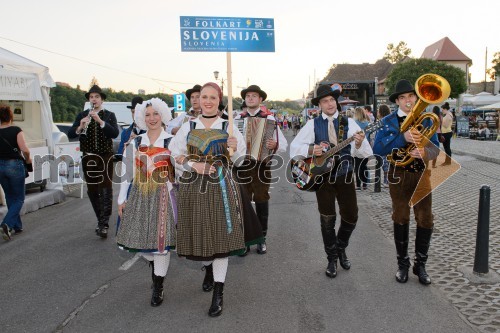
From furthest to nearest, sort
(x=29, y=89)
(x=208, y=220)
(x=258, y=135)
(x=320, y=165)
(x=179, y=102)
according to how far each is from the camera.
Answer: (x=179, y=102)
(x=29, y=89)
(x=258, y=135)
(x=320, y=165)
(x=208, y=220)

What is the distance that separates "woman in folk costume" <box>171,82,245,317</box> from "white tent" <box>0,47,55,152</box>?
646 cm

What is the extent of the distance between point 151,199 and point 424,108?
2.57 metres

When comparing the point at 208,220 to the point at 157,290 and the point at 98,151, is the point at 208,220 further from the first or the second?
the point at 98,151

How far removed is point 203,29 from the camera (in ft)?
13.9

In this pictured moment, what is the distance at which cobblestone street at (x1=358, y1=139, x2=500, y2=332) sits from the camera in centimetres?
379

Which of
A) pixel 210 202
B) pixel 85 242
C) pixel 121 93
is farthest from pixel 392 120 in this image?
pixel 121 93

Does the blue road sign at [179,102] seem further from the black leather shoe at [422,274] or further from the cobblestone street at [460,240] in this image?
the black leather shoe at [422,274]

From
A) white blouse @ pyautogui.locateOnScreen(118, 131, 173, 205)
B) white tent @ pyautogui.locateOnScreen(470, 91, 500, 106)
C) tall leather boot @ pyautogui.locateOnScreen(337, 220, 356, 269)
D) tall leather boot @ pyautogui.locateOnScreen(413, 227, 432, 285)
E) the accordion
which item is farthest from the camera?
white tent @ pyautogui.locateOnScreen(470, 91, 500, 106)

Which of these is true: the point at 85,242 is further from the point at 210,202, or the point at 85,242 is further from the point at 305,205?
the point at 305,205

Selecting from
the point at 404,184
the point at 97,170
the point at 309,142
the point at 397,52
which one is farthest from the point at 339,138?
the point at 397,52

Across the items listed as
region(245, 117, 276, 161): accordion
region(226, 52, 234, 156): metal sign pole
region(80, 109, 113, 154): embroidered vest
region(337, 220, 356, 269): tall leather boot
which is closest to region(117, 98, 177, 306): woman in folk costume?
region(226, 52, 234, 156): metal sign pole

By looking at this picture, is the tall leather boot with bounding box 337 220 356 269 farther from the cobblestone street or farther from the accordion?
the accordion

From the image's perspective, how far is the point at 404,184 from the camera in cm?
433

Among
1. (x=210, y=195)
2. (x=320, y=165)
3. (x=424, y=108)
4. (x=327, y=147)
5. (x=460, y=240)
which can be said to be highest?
(x=424, y=108)
